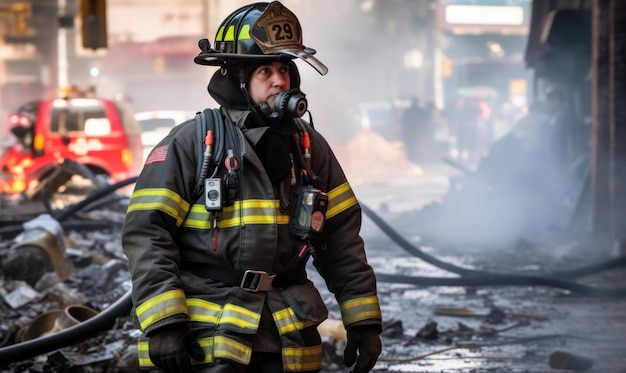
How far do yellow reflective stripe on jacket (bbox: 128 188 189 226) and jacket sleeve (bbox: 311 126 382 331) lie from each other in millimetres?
554

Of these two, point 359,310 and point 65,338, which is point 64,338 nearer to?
point 65,338

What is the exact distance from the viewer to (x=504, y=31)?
6044 centimetres

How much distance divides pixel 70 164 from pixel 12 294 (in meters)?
6.04

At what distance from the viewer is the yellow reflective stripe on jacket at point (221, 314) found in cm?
336

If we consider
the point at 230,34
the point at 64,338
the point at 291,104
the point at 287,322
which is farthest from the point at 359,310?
the point at 64,338

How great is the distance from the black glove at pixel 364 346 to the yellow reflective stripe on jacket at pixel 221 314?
1.37ft

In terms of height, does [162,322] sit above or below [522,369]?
above

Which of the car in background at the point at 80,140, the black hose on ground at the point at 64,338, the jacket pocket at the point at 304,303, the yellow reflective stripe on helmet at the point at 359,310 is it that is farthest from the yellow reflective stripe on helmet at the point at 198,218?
the car in background at the point at 80,140

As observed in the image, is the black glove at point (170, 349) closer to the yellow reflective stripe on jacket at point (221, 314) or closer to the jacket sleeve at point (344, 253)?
the yellow reflective stripe on jacket at point (221, 314)

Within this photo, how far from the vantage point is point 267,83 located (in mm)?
3510

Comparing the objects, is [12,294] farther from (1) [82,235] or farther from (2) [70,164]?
(2) [70,164]

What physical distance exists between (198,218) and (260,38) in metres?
0.60

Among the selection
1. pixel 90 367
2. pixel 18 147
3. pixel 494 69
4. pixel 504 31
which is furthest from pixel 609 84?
pixel 504 31

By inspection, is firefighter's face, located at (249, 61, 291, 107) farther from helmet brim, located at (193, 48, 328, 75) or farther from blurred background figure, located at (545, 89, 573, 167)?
blurred background figure, located at (545, 89, 573, 167)
